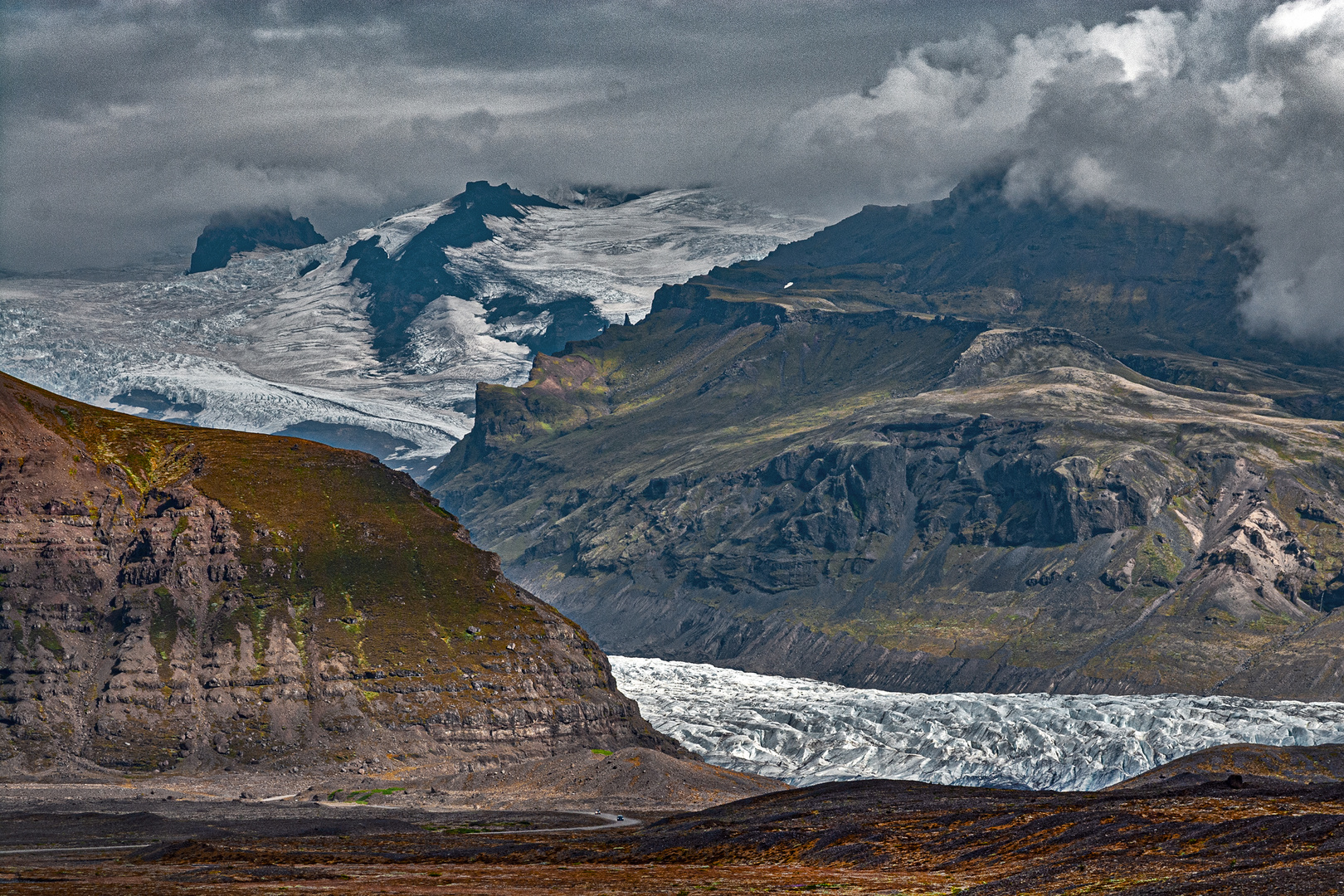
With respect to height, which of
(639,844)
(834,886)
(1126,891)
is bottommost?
(639,844)

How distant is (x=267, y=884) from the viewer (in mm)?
152375

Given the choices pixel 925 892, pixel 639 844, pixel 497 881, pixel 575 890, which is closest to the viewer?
pixel 925 892

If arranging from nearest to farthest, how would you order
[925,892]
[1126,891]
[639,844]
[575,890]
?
[1126,891], [925,892], [575,890], [639,844]

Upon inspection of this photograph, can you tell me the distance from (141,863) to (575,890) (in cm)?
6083

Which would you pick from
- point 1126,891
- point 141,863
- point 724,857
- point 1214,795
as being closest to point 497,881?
point 724,857

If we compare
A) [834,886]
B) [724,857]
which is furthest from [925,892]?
Result: [724,857]

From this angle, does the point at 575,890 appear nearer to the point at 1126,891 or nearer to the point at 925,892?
the point at 925,892

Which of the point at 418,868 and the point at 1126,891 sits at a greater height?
the point at 1126,891

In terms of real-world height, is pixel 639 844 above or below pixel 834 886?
below

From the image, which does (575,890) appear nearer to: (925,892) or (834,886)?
(834,886)

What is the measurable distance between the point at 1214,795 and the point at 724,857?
56660 millimetres

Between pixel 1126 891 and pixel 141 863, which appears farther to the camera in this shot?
pixel 141 863

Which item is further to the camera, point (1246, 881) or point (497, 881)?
point (497, 881)

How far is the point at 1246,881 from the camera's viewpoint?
108688 mm
